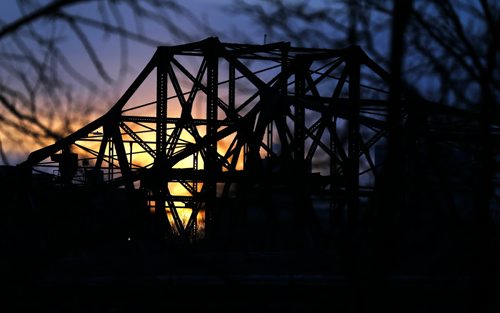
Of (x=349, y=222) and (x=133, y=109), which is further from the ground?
(x=133, y=109)

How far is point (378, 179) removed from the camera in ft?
17.2

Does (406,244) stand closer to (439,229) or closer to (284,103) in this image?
(439,229)

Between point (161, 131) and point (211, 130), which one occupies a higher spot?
point (161, 131)

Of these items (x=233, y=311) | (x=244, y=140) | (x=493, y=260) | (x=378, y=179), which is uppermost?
(x=244, y=140)

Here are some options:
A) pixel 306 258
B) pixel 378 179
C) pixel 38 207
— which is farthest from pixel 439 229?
pixel 38 207

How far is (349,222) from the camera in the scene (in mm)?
6188

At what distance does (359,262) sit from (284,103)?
52.1 feet

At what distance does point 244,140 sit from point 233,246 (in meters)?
3.55

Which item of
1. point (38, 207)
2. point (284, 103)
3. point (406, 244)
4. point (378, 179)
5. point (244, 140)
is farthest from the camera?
point (38, 207)

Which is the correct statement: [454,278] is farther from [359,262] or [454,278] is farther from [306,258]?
[306,258]

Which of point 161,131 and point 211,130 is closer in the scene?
point 211,130

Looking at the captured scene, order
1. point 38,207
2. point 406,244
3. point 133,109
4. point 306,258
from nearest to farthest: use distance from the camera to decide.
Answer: point 406,244
point 306,258
point 38,207
point 133,109

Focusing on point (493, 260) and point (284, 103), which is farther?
point (284, 103)

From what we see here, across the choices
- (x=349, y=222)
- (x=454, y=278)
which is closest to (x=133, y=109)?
(x=454, y=278)
